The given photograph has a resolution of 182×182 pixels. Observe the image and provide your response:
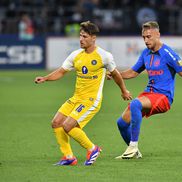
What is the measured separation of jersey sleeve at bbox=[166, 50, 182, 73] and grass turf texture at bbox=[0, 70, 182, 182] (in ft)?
4.13

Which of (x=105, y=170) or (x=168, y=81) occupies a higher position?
(x=168, y=81)

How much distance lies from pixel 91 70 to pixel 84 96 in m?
0.37

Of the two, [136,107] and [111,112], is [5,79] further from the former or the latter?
[136,107]

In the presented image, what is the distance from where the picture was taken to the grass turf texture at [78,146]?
8.90 meters

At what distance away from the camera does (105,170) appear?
922cm

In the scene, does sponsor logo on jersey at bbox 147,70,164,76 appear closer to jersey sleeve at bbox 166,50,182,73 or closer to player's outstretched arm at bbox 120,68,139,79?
jersey sleeve at bbox 166,50,182,73

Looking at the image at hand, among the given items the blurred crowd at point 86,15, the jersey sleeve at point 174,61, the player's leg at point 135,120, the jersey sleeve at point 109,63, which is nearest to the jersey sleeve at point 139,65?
the jersey sleeve at point 174,61

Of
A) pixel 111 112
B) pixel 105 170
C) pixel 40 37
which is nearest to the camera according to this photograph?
pixel 105 170

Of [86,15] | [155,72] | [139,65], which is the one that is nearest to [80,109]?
[155,72]

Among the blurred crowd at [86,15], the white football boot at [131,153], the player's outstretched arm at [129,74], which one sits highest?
the player's outstretched arm at [129,74]

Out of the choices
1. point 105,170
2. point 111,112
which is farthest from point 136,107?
point 111,112

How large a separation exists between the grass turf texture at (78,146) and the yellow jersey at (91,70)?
3.09ft

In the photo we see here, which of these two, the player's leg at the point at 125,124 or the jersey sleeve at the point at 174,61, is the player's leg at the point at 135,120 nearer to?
the player's leg at the point at 125,124

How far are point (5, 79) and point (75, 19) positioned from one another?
6349 millimetres
